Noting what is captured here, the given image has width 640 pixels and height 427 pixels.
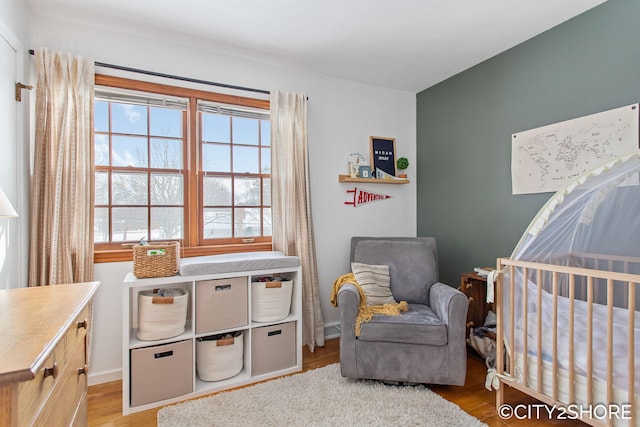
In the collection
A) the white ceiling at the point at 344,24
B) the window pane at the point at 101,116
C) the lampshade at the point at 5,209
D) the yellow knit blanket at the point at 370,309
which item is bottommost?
the yellow knit blanket at the point at 370,309

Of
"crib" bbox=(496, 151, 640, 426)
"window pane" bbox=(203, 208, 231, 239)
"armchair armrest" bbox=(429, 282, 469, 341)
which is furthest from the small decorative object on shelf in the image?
"crib" bbox=(496, 151, 640, 426)

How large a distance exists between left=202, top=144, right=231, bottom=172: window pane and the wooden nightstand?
2187 mm

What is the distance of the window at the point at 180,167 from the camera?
2.28 meters

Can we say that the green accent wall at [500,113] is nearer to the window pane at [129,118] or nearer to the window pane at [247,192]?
the window pane at [247,192]

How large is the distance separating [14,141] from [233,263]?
1.42 meters

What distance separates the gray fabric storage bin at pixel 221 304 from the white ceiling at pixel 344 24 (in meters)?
1.77

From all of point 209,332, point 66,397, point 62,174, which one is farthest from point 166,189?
point 66,397

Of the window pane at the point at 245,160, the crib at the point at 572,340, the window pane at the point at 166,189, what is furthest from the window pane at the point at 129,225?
the crib at the point at 572,340

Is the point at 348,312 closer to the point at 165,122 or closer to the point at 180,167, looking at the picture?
the point at 180,167

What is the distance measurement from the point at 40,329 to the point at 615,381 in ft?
7.15

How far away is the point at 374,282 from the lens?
8.16 feet

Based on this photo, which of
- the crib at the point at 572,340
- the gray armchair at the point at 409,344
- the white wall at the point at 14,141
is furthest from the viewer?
the gray armchair at the point at 409,344

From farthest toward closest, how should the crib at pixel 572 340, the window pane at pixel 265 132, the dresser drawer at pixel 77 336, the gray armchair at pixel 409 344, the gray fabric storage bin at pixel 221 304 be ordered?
the window pane at pixel 265 132 < the gray fabric storage bin at pixel 221 304 < the gray armchair at pixel 409 344 < the crib at pixel 572 340 < the dresser drawer at pixel 77 336

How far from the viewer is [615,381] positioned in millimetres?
1400
